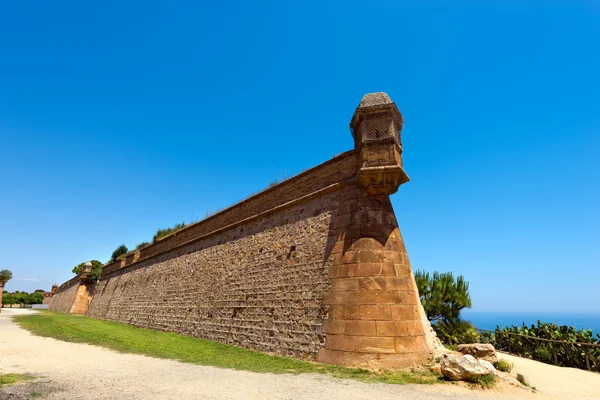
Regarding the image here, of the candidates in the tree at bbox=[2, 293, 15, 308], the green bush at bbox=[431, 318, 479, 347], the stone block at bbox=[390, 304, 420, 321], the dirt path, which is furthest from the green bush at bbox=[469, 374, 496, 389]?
the tree at bbox=[2, 293, 15, 308]

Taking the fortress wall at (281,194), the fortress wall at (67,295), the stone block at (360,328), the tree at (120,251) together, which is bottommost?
the stone block at (360,328)

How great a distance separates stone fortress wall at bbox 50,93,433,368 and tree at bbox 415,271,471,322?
8.00 metres

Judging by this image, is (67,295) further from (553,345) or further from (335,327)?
(553,345)

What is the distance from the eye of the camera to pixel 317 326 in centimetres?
887

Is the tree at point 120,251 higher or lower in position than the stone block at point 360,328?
higher

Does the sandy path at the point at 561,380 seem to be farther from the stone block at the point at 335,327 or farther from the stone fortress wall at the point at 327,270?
the stone block at the point at 335,327

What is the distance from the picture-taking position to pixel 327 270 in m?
9.38

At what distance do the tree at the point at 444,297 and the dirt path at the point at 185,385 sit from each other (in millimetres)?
10537

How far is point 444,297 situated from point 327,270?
1044 cm

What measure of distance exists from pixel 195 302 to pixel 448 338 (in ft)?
39.6

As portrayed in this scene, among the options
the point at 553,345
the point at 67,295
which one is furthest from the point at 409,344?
the point at 67,295

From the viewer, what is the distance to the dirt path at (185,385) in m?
5.42

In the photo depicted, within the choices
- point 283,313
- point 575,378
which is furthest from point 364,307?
point 575,378

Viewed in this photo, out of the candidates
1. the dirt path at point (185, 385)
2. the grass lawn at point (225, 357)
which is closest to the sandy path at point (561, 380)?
the dirt path at point (185, 385)
